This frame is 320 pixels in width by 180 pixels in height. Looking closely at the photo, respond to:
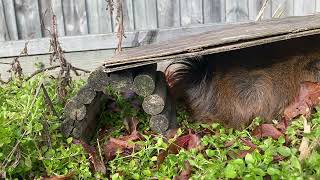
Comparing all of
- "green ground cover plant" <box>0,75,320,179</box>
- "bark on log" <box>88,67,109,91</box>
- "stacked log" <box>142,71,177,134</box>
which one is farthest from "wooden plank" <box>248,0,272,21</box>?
"bark on log" <box>88,67,109,91</box>

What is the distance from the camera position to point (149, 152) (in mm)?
2217

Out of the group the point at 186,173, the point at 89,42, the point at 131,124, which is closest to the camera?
the point at 186,173

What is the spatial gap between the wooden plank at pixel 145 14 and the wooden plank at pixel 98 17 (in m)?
0.29

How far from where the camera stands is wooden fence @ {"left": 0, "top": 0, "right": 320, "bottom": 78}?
507cm

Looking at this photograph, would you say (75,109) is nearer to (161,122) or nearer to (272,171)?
(161,122)

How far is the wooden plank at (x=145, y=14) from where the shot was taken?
5105 millimetres

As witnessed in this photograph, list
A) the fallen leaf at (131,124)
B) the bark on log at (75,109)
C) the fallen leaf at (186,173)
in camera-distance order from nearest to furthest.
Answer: the fallen leaf at (186,173), the bark on log at (75,109), the fallen leaf at (131,124)

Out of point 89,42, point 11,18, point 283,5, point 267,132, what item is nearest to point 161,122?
point 267,132

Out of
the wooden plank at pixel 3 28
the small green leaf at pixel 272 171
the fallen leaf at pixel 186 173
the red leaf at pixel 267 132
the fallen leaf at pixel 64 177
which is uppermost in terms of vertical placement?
the wooden plank at pixel 3 28

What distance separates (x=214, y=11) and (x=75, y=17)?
1457 millimetres

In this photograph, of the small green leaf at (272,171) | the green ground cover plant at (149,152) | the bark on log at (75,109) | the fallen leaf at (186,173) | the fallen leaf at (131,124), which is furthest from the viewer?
the fallen leaf at (131,124)

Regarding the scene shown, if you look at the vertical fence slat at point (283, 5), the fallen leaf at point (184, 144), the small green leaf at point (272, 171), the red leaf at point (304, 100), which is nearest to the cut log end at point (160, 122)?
the fallen leaf at point (184, 144)

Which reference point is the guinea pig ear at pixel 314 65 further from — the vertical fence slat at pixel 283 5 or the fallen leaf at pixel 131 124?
the vertical fence slat at pixel 283 5

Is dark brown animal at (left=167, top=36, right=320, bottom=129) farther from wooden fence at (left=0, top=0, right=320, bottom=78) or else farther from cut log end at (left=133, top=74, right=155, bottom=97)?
wooden fence at (left=0, top=0, right=320, bottom=78)
